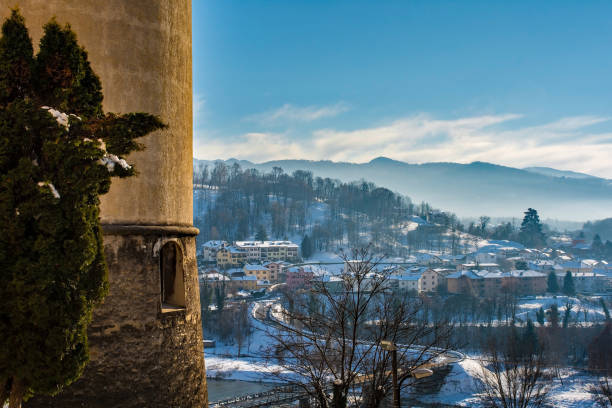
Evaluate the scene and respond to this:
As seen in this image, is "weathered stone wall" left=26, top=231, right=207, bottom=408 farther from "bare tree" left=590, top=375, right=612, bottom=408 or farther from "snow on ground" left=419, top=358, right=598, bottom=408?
"snow on ground" left=419, top=358, right=598, bottom=408

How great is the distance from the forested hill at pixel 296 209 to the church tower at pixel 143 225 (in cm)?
11905

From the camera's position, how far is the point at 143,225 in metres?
6.23

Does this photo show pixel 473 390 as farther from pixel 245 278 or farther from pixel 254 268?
pixel 254 268

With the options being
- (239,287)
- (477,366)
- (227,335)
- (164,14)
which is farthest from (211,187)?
(164,14)

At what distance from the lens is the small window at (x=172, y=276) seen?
6762 mm

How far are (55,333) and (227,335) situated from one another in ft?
187

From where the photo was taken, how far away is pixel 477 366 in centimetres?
4869

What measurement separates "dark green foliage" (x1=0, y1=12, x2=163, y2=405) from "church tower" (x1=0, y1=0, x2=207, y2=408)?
115 cm

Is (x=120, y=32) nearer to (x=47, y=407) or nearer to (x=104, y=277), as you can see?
(x=104, y=277)

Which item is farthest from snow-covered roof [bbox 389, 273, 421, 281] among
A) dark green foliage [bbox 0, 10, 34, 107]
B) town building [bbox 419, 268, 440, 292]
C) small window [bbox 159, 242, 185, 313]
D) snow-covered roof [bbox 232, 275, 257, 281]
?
dark green foliage [bbox 0, 10, 34, 107]

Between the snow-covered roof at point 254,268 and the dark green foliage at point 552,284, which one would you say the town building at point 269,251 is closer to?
the snow-covered roof at point 254,268

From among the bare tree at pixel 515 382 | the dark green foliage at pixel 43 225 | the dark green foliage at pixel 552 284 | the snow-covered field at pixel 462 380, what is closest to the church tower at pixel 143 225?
the dark green foliage at pixel 43 225

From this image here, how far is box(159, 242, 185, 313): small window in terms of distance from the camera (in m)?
6.76

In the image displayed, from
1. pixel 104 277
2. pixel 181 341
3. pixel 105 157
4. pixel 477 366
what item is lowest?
pixel 477 366
